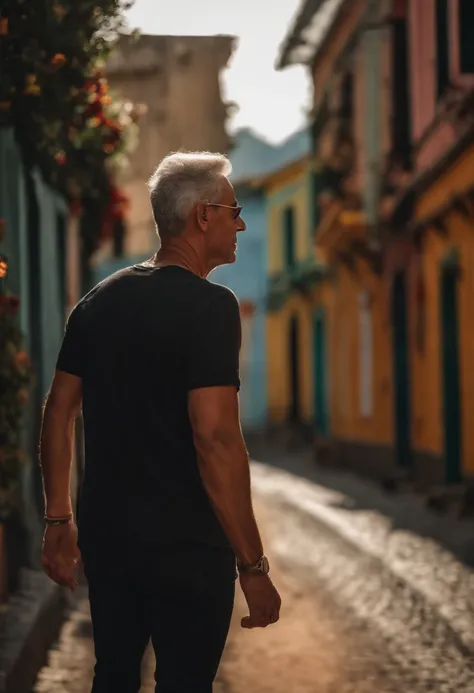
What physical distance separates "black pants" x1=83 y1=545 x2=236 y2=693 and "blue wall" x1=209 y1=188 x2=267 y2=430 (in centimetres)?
3076

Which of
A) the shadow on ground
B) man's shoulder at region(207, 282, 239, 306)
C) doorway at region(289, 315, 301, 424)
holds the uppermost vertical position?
man's shoulder at region(207, 282, 239, 306)

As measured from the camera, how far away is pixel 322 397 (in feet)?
89.5

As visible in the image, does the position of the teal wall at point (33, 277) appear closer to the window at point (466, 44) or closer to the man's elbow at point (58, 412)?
the man's elbow at point (58, 412)

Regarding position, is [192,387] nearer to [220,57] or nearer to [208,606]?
[208,606]

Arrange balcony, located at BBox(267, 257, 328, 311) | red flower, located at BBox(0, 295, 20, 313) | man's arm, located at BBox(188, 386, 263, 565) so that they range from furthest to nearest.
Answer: balcony, located at BBox(267, 257, 328, 311) < red flower, located at BBox(0, 295, 20, 313) < man's arm, located at BBox(188, 386, 263, 565)

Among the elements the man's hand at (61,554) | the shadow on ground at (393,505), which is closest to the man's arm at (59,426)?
the man's hand at (61,554)

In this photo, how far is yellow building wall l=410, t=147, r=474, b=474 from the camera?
45.9ft

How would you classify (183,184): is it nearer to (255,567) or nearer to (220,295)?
(220,295)

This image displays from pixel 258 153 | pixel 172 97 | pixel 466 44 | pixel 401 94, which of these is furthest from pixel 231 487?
pixel 258 153

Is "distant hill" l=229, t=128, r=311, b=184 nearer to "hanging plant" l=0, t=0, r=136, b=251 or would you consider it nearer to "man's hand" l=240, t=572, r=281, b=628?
"hanging plant" l=0, t=0, r=136, b=251

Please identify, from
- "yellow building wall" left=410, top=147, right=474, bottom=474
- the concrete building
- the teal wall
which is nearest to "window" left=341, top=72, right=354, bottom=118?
the concrete building

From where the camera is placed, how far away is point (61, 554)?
3.47m

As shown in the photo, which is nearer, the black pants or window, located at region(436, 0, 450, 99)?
the black pants

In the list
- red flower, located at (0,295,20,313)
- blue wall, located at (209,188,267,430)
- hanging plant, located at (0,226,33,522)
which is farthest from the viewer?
blue wall, located at (209,188,267,430)
